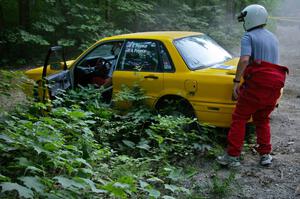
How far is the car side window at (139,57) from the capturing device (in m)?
6.34

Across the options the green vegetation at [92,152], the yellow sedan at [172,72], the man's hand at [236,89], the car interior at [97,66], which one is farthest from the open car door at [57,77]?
the man's hand at [236,89]

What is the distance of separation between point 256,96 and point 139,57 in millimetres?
2196

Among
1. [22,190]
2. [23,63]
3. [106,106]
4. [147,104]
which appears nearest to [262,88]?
[147,104]

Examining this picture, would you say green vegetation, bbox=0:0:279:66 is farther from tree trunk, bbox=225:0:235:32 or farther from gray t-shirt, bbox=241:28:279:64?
gray t-shirt, bbox=241:28:279:64

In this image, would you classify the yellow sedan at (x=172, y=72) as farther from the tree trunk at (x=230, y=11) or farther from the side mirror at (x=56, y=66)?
the tree trunk at (x=230, y=11)

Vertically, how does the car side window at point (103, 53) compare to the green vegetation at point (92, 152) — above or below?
above

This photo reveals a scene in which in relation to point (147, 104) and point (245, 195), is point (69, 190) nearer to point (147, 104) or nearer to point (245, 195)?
point (245, 195)

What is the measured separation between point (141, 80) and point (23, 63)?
29.0 ft

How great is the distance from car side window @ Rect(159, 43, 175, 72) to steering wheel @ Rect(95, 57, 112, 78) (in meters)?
1.68

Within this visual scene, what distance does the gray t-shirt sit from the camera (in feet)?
17.0

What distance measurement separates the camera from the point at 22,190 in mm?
2449

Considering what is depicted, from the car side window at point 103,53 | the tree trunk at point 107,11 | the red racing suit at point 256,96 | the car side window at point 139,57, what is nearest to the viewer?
the red racing suit at point 256,96

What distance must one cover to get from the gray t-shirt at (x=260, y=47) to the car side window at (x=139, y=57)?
1598mm

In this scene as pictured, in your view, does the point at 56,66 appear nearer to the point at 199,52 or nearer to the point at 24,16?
the point at 199,52
